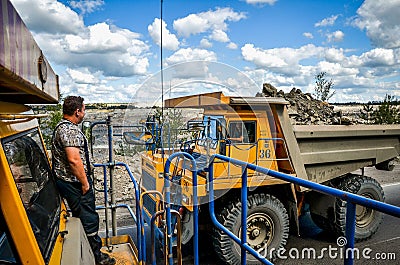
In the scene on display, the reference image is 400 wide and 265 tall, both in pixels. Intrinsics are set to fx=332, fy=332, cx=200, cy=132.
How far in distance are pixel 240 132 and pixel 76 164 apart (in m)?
3.02

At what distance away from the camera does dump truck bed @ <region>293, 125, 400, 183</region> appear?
236 inches

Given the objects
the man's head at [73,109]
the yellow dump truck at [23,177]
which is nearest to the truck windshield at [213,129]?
the man's head at [73,109]

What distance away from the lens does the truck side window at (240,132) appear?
534 centimetres

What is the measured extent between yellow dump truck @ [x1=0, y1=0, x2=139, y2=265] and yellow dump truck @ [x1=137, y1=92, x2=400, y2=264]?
9.65ft

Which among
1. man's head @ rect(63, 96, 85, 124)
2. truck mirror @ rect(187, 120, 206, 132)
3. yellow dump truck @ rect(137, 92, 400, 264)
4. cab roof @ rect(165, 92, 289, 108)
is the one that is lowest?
yellow dump truck @ rect(137, 92, 400, 264)

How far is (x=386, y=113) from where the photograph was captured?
1714cm

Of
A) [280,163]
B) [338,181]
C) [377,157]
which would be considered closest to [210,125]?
[280,163]

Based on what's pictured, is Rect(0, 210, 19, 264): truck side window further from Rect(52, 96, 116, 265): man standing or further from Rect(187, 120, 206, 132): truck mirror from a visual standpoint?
Rect(187, 120, 206, 132): truck mirror

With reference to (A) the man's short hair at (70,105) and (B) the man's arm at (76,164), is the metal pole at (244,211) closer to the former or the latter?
(B) the man's arm at (76,164)

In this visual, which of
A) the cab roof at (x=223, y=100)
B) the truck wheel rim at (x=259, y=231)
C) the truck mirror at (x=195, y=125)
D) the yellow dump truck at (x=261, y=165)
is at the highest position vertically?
the cab roof at (x=223, y=100)

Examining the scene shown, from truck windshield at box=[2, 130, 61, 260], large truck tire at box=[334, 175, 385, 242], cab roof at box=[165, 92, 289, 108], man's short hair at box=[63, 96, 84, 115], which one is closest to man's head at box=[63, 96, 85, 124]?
man's short hair at box=[63, 96, 84, 115]

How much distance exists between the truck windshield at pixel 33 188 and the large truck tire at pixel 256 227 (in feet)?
10.4

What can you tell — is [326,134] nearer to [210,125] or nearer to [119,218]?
[210,125]

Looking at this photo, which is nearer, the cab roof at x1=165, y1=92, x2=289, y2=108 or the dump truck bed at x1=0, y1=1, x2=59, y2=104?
the dump truck bed at x1=0, y1=1, x2=59, y2=104
